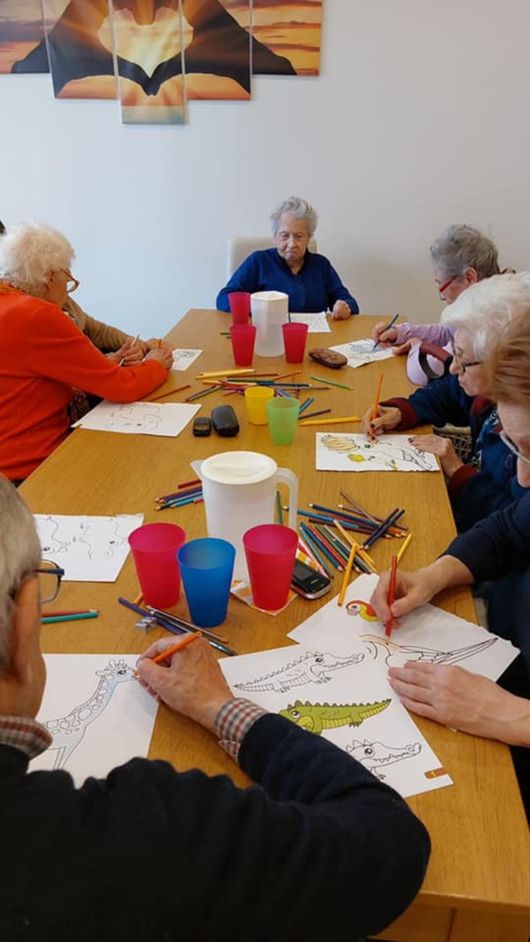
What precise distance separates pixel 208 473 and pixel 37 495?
477 millimetres

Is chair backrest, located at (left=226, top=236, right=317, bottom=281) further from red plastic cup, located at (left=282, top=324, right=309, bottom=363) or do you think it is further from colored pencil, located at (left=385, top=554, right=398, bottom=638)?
colored pencil, located at (left=385, top=554, right=398, bottom=638)

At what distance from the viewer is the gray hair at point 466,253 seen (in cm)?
224

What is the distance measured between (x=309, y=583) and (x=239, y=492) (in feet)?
0.59

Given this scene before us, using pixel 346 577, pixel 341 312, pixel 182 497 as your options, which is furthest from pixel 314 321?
pixel 346 577

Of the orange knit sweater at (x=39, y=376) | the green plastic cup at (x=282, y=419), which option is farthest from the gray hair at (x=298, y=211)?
the green plastic cup at (x=282, y=419)

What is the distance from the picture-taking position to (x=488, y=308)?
1491mm

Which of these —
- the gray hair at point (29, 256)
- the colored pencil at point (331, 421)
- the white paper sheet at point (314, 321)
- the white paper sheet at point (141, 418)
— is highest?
the gray hair at point (29, 256)

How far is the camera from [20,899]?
47cm

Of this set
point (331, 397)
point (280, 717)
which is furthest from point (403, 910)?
point (331, 397)

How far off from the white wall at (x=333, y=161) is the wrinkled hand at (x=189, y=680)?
3.15 m

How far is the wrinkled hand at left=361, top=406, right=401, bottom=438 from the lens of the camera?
162 centimetres

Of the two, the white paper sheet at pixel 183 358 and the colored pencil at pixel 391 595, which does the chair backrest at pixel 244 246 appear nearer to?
the white paper sheet at pixel 183 358

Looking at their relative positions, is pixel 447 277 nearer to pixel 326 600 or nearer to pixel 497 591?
pixel 497 591

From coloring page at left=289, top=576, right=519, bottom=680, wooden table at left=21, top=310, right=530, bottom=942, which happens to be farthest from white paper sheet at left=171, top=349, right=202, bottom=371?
coloring page at left=289, top=576, right=519, bottom=680
